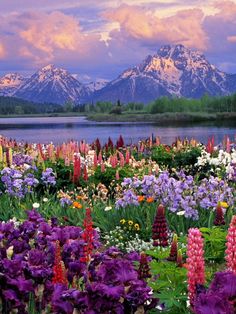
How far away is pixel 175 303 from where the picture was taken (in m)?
4.44

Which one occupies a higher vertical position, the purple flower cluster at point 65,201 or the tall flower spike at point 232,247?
the tall flower spike at point 232,247

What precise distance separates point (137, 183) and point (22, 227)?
6.65 m

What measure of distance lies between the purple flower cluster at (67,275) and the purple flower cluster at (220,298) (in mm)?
587

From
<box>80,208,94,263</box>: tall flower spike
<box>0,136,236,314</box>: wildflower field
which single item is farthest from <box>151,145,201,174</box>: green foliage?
<box>80,208,94,263</box>: tall flower spike

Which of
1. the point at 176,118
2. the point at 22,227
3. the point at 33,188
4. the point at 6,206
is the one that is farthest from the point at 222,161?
the point at 176,118

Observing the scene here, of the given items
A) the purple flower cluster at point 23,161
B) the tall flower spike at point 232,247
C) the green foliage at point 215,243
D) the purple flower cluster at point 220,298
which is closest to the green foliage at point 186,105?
the purple flower cluster at point 23,161

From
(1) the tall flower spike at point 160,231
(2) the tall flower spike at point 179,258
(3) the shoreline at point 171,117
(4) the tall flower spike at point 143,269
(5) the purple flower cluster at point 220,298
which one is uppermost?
(5) the purple flower cluster at point 220,298

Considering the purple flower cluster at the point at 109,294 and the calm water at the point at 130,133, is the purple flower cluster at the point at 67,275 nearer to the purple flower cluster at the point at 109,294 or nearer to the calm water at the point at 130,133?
the purple flower cluster at the point at 109,294

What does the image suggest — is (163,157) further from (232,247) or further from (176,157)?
(232,247)

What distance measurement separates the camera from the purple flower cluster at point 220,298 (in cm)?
311

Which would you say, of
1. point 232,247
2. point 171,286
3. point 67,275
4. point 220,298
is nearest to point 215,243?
point 171,286

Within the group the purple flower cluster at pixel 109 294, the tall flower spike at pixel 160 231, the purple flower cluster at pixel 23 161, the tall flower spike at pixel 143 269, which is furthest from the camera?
the purple flower cluster at pixel 23 161

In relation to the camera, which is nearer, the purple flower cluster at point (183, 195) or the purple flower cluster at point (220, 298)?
the purple flower cluster at point (220, 298)

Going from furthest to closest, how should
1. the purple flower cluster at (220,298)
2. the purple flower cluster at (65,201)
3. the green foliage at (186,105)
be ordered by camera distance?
the green foliage at (186,105) → the purple flower cluster at (65,201) → the purple flower cluster at (220,298)
